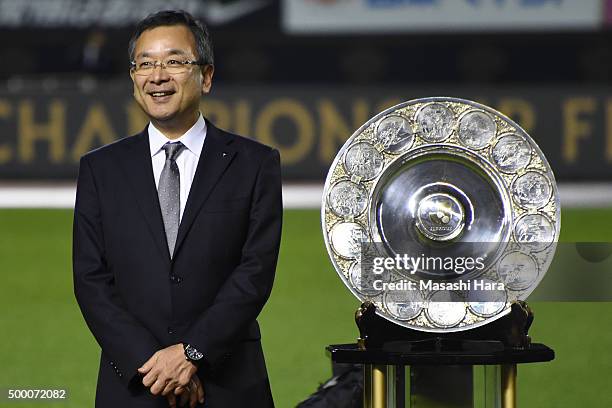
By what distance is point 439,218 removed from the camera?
286cm

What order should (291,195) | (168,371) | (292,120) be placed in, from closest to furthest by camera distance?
1. (168,371)
2. (291,195)
3. (292,120)

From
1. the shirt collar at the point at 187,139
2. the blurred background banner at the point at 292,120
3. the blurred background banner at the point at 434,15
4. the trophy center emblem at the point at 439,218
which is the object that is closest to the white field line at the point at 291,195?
the blurred background banner at the point at 292,120

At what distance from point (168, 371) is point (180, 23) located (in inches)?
30.9

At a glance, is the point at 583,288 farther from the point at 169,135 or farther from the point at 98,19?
the point at 98,19

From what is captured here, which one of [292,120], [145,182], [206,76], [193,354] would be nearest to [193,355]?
[193,354]

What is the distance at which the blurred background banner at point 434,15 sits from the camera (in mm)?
18062

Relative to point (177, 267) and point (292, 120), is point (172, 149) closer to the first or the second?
point (177, 267)

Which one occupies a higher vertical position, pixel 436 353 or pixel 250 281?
pixel 250 281

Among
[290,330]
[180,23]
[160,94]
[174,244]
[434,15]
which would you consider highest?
[434,15]

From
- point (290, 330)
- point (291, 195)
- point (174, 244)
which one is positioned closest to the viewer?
Answer: point (174, 244)

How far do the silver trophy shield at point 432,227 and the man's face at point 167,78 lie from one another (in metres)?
0.38

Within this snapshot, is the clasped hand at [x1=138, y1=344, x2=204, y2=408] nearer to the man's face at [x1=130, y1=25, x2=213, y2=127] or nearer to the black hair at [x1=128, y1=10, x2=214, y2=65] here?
the man's face at [x1=130, y1=25, x2=213, y2=127]

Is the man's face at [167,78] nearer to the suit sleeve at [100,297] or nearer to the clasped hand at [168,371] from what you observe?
the suit sleeve at [100,297]

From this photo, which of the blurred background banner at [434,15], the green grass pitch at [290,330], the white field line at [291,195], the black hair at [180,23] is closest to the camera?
the black hair at [180,23]
